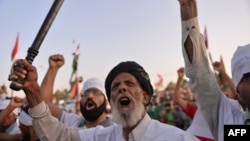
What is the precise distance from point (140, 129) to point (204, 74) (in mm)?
571

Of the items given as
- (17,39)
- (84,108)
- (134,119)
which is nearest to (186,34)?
(134,119)

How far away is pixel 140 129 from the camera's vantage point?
228cm

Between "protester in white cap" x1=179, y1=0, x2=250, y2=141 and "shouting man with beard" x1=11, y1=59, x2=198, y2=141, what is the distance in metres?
0.27

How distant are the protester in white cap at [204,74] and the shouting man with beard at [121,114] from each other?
272mm

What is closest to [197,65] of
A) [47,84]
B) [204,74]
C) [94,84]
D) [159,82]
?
[204,74]

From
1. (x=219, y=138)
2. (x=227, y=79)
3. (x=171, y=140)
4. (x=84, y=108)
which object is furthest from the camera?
(x=227, y=79)

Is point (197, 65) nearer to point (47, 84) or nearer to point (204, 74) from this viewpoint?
point (204, 74)

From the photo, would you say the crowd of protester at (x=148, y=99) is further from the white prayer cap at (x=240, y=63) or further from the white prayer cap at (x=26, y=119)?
the white prayer cap at (x=26, y=119)

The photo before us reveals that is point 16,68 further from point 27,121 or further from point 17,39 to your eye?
point 17,39

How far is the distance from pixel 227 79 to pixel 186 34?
2161 millimetres

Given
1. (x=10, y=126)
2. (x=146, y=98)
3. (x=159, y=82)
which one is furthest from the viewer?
(x=159, y=82)

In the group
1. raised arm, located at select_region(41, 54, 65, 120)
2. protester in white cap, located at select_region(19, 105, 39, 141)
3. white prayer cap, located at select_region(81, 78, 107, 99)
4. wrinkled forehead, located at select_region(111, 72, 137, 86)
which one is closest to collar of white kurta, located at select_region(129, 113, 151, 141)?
wrinkled forehead, located at select_region(111, 72, 137, 86)

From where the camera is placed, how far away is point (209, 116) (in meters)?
2.39

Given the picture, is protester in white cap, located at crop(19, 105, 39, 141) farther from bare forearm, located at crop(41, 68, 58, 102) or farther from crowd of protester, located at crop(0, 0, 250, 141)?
crowd of protester, located at crop(0, 0, 250, 141)
